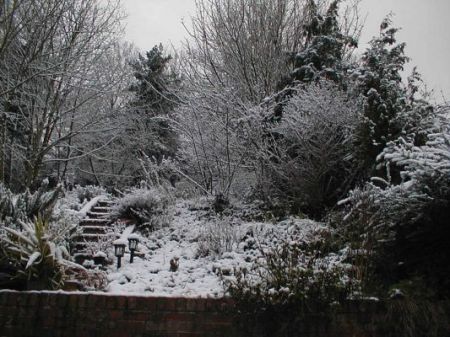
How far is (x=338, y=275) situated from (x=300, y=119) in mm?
4194

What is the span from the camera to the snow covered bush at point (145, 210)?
7.43m

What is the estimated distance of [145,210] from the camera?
7594 mm

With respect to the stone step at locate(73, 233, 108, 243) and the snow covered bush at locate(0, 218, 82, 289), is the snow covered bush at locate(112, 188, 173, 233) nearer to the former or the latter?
the stone step at locate(73, 233, 108, 243)

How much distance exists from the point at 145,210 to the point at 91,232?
3.62 ft

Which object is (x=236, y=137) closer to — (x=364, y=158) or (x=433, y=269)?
(x=364, y=158)

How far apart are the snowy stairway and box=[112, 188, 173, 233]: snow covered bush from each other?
38 cm

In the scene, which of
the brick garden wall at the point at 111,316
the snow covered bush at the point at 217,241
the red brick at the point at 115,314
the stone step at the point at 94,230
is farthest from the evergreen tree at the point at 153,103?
the red brick at the point at 115,314

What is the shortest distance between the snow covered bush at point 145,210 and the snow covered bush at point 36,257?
2.64m

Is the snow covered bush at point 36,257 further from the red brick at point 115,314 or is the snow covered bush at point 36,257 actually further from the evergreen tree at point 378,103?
the evergreen tree at point 378,103

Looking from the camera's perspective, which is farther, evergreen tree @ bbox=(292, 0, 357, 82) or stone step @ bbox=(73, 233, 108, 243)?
evergreen tree @ bbox=(292, 0, 357, 82)

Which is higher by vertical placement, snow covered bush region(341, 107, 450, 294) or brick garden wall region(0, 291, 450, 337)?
snow covered bush region(341, 107, 450, 294)

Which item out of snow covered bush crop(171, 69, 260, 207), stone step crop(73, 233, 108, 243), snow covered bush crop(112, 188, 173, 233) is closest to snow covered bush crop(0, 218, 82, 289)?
stone step crop(73, 233, 108, 243)

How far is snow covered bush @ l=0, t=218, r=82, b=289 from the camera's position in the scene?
449cm

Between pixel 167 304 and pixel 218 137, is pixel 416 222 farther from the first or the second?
pixel 218 137
